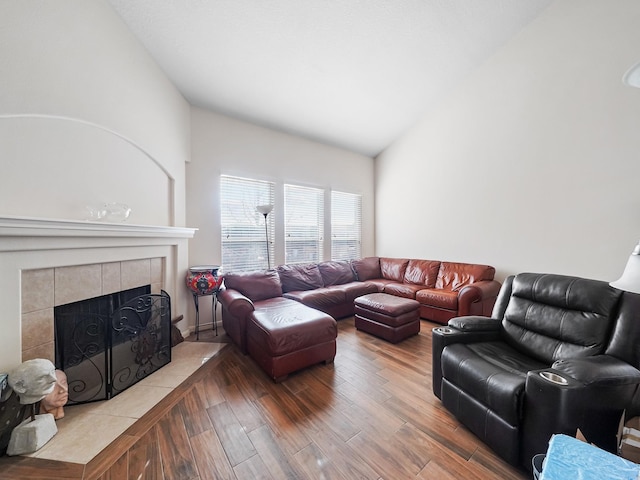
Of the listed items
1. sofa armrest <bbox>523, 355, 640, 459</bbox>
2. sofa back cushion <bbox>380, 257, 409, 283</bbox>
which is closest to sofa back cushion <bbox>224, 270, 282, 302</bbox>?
sofa back cushion <bbox>380, 257, 409, 283</bbox>

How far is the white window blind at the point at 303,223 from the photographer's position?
4188 mm

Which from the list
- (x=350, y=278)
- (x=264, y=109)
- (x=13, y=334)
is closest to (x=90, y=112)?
(x=13, y=334)

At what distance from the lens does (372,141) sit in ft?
15.9

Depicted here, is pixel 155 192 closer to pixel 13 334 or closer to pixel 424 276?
pixel 13 334

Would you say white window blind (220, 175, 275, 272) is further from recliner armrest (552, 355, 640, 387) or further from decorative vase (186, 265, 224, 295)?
recliner armrest (552, 355, 640, 387)

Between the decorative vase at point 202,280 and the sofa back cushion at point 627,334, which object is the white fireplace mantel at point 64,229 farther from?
the sofa back cushion at point 627,334

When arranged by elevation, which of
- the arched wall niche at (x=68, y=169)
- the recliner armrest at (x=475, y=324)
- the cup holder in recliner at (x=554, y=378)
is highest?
the arched wall niche at (x=68, y=169)

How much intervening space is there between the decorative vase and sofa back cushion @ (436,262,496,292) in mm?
3450

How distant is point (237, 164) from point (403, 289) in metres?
3.32

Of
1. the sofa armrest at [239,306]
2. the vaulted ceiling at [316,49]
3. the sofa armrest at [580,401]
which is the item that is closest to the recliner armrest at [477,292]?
the sofa armrest at [580,401]

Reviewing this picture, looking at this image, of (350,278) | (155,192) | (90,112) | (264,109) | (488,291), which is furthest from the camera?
(350,278)

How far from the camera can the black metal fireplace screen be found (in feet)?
5.92

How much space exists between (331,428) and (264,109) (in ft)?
12.7

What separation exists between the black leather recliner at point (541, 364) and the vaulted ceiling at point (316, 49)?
9.49 ft
